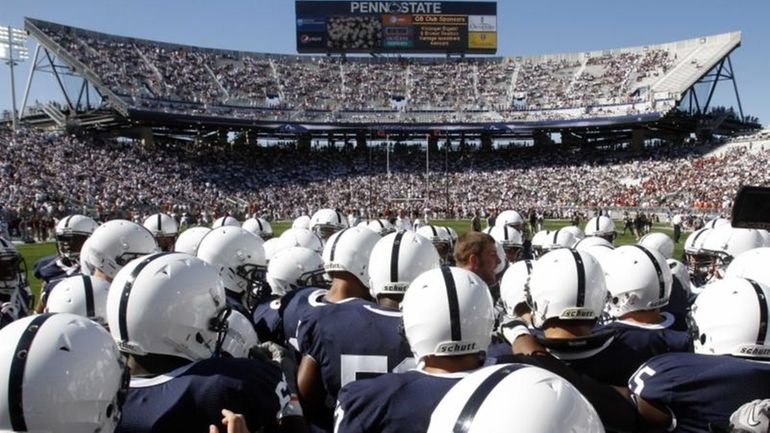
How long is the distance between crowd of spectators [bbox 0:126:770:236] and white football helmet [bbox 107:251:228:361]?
30842 mm

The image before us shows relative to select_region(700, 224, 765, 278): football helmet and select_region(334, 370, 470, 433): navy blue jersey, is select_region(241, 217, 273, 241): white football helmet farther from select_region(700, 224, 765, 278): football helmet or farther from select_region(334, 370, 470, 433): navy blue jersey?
select_region(334, 370, 470, 433): navy blue jersey

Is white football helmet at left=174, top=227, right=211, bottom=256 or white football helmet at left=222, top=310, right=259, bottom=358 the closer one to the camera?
white football helmet at left=222, top=310, right=259, bottom=358

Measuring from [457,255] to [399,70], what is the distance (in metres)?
59.4

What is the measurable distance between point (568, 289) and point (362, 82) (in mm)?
58726

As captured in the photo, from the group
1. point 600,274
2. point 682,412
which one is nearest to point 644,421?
point 682,412

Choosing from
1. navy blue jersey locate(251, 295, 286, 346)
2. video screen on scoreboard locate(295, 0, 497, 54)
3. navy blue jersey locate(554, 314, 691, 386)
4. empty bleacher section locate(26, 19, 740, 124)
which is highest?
video screen on scoreboard locate(295, 0, 497, 54)

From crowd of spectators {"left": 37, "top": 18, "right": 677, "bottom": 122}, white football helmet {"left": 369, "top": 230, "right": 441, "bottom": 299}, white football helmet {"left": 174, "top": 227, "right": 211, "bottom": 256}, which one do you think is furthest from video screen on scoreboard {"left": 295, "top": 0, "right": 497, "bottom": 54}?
white football helmet {"left": 369, "top": 230, "right": 441, "bottom": 299}

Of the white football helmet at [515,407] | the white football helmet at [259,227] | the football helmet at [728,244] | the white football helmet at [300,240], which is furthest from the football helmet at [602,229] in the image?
the white football helmet at [515,407]

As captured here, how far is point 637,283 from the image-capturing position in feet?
13.5

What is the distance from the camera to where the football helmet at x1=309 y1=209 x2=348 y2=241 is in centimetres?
1021

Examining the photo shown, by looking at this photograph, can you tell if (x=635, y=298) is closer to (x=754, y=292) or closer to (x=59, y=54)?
(x=754, y=292)

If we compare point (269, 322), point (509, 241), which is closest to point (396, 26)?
point (509, 241)

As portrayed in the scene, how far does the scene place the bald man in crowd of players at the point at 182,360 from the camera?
2.54 metres

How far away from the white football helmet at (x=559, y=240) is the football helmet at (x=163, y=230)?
5357mm
